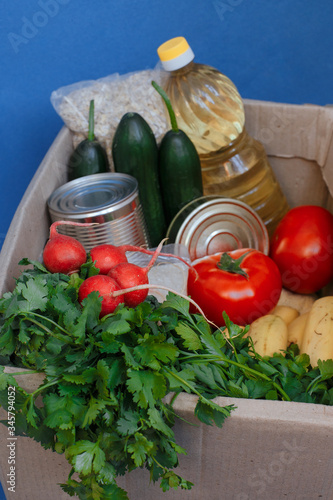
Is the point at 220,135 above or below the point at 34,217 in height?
below

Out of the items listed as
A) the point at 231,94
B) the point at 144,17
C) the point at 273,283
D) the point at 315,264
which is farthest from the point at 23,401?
the point at 144,17

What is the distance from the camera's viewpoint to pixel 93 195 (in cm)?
104

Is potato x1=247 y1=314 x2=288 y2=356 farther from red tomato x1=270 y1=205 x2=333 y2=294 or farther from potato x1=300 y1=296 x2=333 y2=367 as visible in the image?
red tomato x1=270 y1=205 x2=333 y2=294

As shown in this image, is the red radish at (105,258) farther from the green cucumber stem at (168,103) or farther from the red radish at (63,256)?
the green cucumber stem at (168,103)

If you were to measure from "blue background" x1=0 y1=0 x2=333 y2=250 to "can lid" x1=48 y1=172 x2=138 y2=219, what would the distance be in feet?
1.26

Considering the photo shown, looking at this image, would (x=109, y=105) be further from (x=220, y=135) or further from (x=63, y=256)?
(x=63, y=256)

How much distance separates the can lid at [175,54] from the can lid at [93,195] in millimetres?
282

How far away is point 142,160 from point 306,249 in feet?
1.40

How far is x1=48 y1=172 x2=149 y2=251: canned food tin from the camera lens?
0.95 meters

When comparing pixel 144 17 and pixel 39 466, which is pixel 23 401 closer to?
pixel 39 466

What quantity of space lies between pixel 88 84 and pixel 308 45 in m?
0.67

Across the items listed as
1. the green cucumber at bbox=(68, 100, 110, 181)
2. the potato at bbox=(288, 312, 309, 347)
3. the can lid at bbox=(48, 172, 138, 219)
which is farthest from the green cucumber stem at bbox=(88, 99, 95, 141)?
the potato at bbox=(288, 312, 309, 347)

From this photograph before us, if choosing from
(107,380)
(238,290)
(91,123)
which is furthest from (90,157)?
(107,380)

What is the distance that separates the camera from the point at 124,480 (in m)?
0.69
